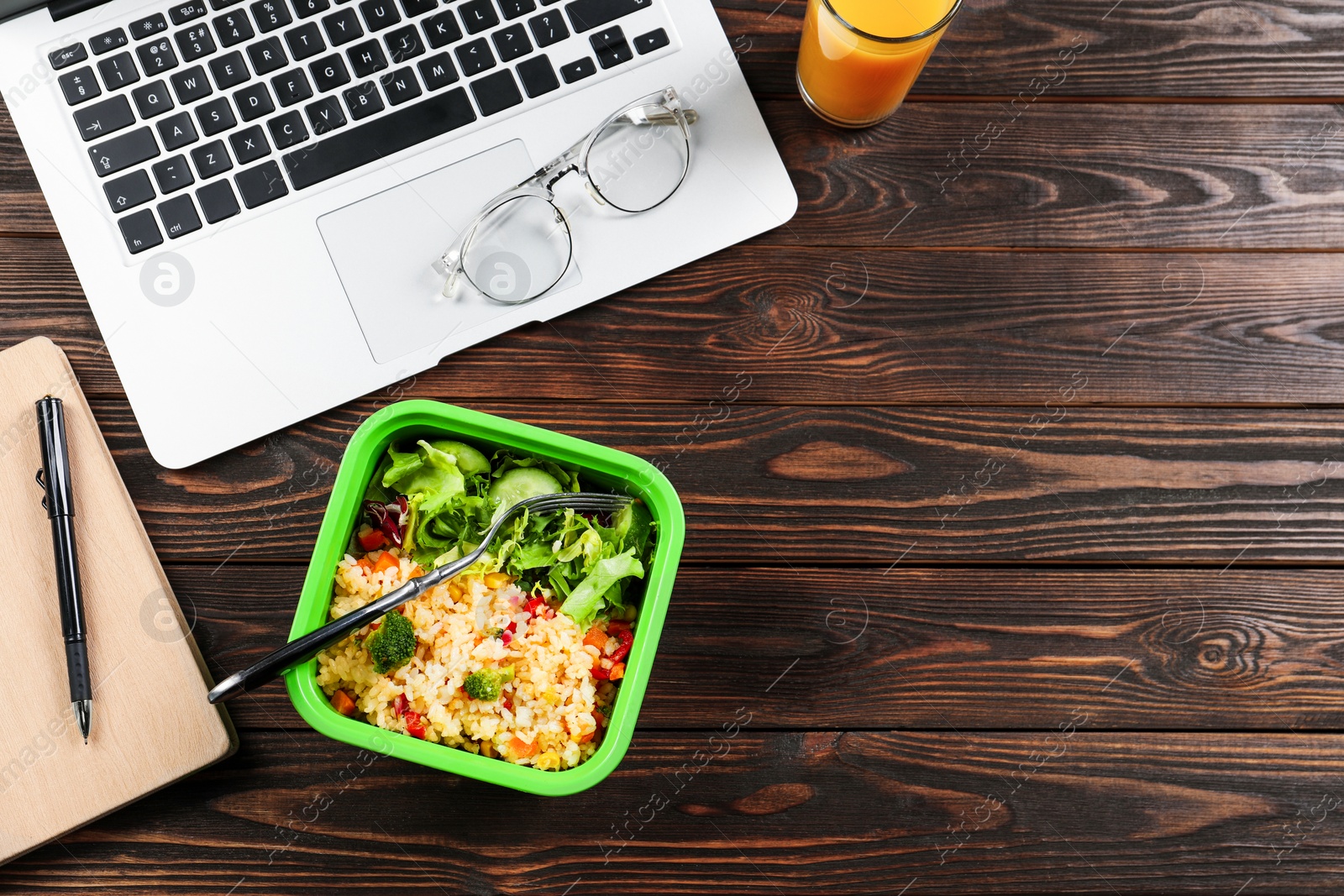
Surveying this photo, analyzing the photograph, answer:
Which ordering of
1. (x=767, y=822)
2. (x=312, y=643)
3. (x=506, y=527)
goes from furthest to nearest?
(x=767, y=822) < (x=506, y=527) < (x=312, y=643)

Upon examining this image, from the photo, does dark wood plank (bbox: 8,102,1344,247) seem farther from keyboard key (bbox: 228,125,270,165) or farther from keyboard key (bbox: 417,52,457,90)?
keyboard key (bbox: 228,125,270,165)

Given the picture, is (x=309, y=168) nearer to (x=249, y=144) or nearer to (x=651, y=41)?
(x=249, y=144)

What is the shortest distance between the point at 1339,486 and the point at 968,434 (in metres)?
0.42

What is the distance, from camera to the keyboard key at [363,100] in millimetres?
846

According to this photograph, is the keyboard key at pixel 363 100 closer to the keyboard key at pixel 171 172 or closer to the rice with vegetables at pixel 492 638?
the keyboard key at pixel 171 172

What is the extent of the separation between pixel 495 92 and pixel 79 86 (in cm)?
40

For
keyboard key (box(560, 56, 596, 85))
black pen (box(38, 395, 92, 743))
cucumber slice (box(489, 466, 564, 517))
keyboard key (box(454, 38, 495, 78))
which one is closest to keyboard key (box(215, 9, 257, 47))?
keyboard key (box(454, 38, 495, 78))

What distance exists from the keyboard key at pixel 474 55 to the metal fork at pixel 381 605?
45 cm

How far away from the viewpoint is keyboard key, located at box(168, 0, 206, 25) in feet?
2.74

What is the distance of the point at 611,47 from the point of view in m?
0.87

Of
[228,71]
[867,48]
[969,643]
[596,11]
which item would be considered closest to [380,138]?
[228,71]

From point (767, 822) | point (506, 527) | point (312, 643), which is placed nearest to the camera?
point (312, 643)

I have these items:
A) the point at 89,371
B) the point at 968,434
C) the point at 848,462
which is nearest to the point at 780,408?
the point at 848,462

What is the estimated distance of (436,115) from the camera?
2.80 ft
